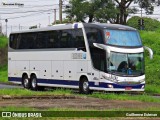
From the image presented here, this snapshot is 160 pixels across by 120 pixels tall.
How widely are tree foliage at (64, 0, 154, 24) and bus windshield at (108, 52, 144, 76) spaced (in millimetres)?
32505

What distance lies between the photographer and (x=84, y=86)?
28.1 metres

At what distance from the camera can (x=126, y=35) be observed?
2777 centimetres

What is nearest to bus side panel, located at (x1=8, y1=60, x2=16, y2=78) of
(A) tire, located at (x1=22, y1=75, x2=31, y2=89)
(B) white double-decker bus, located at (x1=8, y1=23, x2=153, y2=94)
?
(A) tire, located at (x1=22, y1=75, x2=31, y2=89)

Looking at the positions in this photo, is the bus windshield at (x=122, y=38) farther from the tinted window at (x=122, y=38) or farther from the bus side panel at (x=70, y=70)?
the bus side panel at (x=70, y=70)

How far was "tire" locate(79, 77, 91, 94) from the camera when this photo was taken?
2772 centimetres

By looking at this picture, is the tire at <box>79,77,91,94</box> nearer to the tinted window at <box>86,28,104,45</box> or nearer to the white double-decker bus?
the white double-decker bus

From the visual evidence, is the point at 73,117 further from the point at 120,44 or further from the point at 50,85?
the point at 50,85

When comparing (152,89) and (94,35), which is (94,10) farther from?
(94,35)

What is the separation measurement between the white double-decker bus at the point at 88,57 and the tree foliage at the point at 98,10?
1150 inches

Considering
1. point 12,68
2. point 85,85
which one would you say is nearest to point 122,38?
point 85,85

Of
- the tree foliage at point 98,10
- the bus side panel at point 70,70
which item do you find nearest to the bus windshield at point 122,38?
A: the bus side panel at point 70,70

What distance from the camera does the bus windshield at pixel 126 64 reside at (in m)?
26.8

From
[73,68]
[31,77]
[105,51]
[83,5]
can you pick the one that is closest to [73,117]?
[105,51]

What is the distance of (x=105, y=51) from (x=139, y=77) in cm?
278
